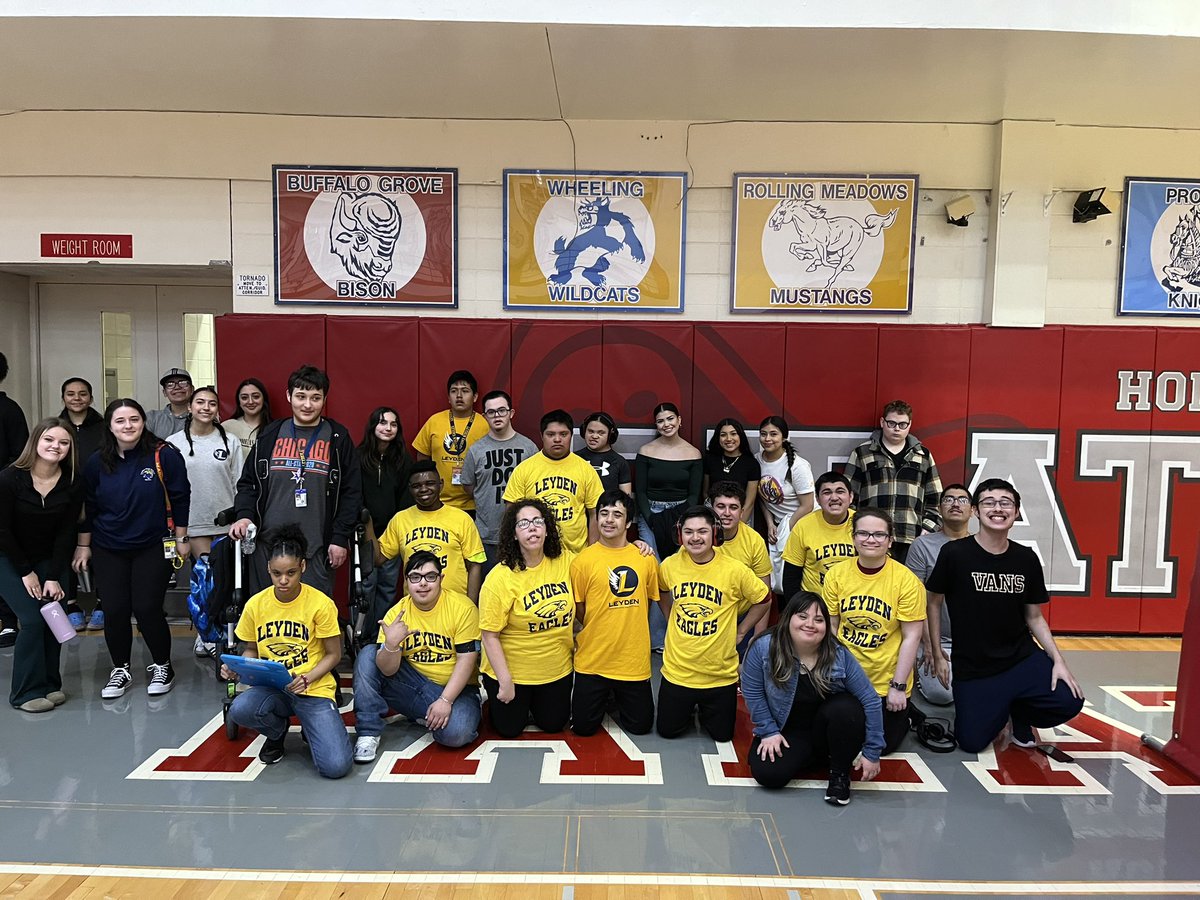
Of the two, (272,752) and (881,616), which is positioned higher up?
(881,616)

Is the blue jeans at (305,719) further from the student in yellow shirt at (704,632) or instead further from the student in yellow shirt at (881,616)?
the student in yellow shirt at (881,616)

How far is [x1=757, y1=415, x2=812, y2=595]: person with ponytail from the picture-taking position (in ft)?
17.9

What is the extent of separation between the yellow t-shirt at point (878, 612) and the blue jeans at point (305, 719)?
2.52 m

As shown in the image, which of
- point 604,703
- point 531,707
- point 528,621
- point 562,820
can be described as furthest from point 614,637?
point 562,820

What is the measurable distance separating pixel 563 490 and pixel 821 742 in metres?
2.16

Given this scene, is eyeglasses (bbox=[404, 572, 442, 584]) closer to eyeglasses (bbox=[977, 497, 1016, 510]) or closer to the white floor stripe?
the white floor stripe

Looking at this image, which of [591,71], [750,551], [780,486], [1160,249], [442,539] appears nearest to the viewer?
[750,551]

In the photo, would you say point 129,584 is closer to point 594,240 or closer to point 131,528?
point 131,528

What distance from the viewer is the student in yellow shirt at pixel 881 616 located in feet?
12.4

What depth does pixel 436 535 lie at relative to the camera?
4609 millimetres

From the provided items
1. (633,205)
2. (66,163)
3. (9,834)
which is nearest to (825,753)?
(9,834)

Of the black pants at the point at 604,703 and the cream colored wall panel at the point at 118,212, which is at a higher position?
the cream colored wall panel at the point at 118,212

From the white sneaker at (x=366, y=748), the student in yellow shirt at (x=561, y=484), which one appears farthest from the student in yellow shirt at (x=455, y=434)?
the white sneaker at (x=366, y=748)

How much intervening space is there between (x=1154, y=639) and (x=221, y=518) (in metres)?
7.00
